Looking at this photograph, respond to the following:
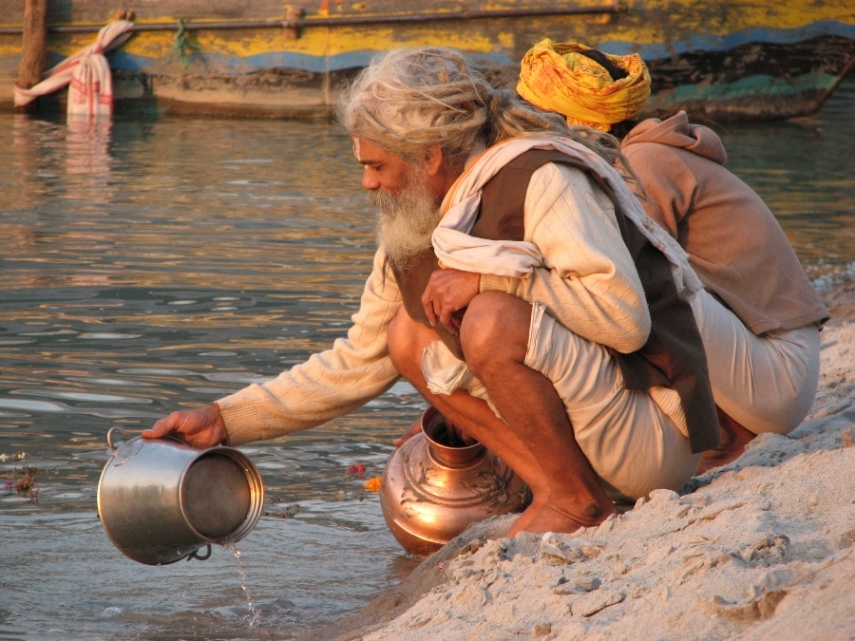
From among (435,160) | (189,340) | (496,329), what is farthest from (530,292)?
(189,340)

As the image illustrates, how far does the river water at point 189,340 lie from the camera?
11.3 ft

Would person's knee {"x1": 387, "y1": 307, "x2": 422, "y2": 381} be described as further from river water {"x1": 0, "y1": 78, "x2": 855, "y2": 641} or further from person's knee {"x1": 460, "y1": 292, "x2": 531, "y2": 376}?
river water {"x1": 0, "y1": 78, "x2": 855, "y2": 641}

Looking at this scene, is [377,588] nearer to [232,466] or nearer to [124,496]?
[232,466]

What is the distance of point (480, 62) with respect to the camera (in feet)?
49.9

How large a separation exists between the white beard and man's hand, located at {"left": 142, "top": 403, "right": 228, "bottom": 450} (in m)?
0.73

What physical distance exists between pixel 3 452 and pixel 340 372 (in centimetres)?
165

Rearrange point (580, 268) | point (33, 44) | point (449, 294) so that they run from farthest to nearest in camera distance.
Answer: point (33, 44), point (449, 294), point (580, 268)

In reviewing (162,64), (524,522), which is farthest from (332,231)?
(162,64)

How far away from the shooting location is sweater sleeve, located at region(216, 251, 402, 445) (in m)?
3.50

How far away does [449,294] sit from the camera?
3080 mm

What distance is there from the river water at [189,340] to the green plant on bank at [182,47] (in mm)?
2865

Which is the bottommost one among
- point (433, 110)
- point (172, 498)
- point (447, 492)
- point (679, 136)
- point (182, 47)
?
point (182, 47)

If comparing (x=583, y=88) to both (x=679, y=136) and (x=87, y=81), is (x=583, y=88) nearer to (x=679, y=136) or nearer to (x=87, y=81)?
(x=679, y=136)

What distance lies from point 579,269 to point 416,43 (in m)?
12.9
